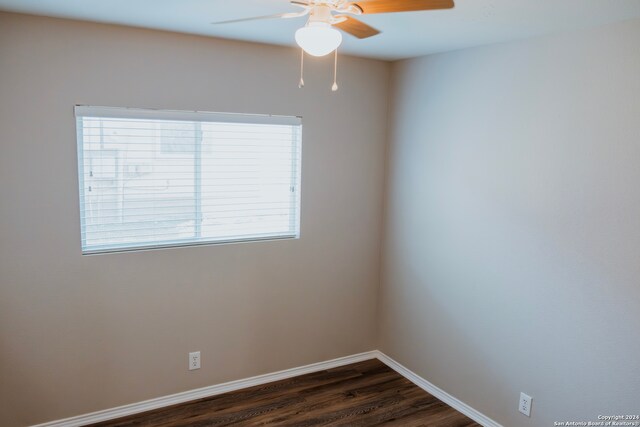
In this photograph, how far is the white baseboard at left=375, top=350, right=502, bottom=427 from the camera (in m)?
3.08

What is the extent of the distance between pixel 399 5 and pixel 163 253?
210 cm

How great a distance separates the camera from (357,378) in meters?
3.66

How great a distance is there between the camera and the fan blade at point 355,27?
196cm

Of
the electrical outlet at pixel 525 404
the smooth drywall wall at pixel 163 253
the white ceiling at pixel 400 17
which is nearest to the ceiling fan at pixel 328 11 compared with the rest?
the white ceiling at pixel 400 17

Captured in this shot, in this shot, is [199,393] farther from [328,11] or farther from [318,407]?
[328,11]

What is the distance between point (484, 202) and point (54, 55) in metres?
2.62

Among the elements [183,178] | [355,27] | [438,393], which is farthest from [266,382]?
[355,27]

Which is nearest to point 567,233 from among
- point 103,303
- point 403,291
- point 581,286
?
point 581,286

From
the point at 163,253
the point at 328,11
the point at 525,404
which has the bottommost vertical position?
the point at 525,404

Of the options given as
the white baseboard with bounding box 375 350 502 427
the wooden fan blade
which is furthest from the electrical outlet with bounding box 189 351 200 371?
the wooden fan blade

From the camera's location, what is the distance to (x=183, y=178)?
3.08 meters

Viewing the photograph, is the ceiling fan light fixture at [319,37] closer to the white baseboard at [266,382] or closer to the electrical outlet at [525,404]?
the electrical outlet at [525,404]

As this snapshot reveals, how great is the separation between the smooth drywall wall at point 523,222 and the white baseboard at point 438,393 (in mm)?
46

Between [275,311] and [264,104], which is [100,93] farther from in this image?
[275,311]
